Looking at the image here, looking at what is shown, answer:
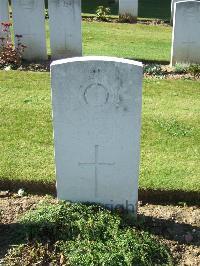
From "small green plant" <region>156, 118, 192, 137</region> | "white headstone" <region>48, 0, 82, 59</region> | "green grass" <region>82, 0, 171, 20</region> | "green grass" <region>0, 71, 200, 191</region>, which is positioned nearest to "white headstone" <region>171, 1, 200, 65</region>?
"green grass" <region>0, 71, 200, 191</region>

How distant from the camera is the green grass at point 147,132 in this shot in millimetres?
6047

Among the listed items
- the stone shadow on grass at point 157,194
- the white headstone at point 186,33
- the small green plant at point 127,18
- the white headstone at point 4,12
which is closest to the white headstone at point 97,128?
the stone shadow on grass at point 157,194

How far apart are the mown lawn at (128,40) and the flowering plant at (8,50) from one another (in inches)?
74.4

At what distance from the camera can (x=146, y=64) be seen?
1161 cm

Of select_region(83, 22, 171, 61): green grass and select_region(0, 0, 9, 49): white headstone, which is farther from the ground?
select_region(0, 0, 9, 49): white headstone

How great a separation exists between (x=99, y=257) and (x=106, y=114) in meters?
1.38

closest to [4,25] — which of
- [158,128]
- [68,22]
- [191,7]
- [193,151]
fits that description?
[68,22]

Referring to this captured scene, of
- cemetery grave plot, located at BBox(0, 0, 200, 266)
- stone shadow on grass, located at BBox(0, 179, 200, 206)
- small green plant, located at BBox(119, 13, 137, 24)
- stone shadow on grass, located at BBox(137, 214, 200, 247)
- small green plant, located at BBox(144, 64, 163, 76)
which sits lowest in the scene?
stone shadow on grass, located at BBox(137, 214, 200, 247)

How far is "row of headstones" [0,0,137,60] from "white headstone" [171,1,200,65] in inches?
94.4

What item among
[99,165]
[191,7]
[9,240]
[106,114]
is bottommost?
[9,240]

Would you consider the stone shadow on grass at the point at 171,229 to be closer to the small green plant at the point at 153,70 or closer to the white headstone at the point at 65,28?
the small green plant at the point at 153,70

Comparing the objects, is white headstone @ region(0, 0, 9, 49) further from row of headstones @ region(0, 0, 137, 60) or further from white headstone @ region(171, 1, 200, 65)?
white headstone @ region(171, 1, 200, 65)

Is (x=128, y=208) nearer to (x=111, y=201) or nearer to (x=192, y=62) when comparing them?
(x=111, y=201)

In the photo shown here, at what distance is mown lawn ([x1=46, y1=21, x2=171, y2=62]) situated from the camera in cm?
1270
